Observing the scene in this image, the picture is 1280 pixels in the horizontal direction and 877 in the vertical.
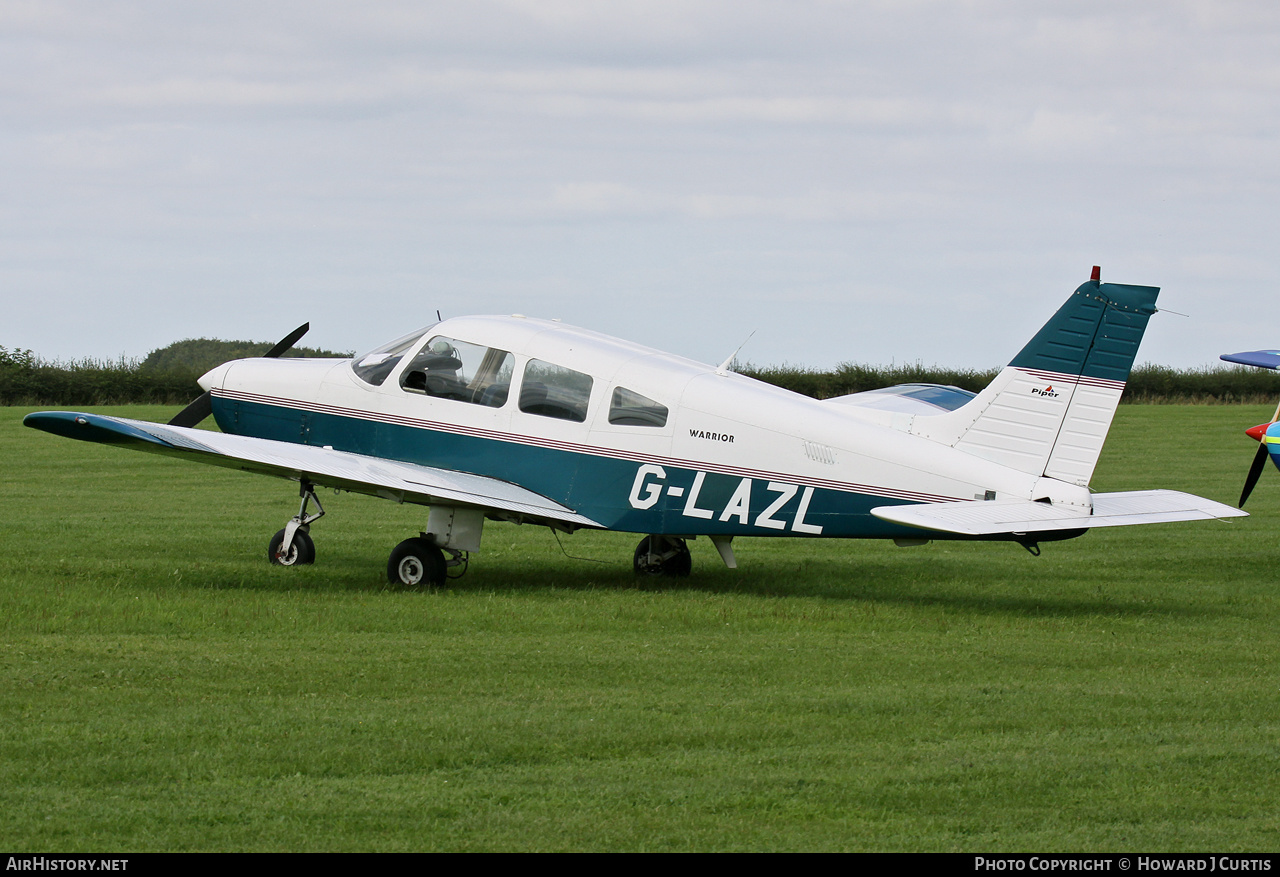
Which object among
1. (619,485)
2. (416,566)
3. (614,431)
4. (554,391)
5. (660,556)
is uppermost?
(554,391)

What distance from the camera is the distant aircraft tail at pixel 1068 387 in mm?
10562

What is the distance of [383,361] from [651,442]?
300 centimetres

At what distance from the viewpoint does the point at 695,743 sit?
6.77 m

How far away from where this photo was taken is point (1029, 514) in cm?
1025

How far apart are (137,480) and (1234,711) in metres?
19.7

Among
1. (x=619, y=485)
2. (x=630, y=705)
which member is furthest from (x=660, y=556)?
(x=630, y=705)

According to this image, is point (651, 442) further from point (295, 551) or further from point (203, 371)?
point (203, 371)

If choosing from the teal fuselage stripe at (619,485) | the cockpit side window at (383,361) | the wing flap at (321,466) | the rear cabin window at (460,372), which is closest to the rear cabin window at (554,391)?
the rear cabin window at (460,372)

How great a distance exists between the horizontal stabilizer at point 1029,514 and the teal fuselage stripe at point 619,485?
0.31 meters

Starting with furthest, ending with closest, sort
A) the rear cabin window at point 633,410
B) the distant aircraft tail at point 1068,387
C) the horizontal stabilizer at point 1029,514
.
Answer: the rear cabin window at point 633,410
the distant aircraft tail at point 1068,387
the horizontal stabilizer at point 1029,514

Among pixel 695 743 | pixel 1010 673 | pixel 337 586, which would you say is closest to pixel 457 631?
pixel 337 586

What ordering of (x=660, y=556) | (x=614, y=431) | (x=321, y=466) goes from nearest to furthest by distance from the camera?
(x=321, y=466) < (x=614, y=431) < (x=660, y=556)

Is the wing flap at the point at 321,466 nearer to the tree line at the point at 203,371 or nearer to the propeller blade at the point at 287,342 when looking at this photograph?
the propeller blade at the point at 287,342

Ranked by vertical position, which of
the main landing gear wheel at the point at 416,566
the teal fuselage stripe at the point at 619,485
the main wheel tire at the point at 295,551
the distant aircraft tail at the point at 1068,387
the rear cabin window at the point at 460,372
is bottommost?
the main wheel tire at the point at 295,551
